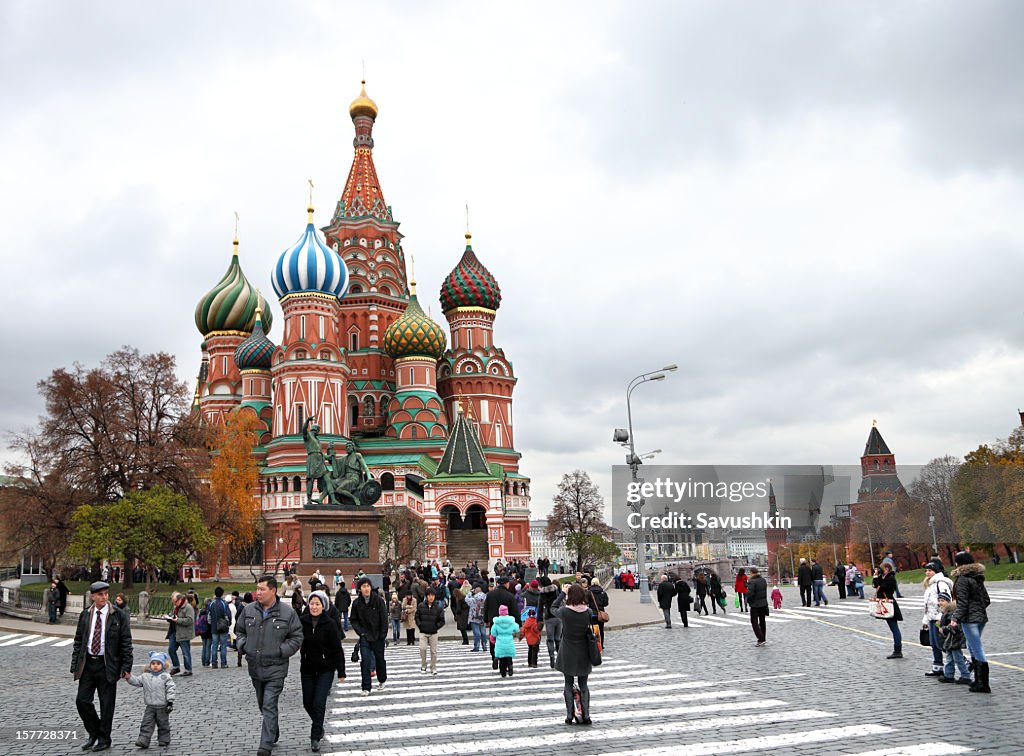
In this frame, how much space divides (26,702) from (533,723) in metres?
7.77

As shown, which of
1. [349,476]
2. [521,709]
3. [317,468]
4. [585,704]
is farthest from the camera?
[349,476]

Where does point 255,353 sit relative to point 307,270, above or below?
below

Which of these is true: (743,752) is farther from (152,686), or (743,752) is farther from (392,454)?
(392,454)

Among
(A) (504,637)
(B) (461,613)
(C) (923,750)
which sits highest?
(A) (504,637)

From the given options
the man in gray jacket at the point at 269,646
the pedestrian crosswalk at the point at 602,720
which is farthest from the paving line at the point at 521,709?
the man in gray jacket at the point at 269,646

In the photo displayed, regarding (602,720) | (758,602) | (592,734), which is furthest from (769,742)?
(758,602)

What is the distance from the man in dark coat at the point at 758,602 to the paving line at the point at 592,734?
7066mm

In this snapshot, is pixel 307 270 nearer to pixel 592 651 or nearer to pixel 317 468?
pixel 317 468

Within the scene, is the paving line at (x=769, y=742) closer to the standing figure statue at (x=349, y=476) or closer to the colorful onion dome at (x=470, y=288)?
the standing figure statue at (x=349, y=476)

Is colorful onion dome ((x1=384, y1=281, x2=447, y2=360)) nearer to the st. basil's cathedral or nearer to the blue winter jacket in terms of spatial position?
the st. basil's cathedral

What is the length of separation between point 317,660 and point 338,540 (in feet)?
81.6

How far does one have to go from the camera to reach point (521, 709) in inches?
416

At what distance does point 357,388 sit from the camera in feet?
235

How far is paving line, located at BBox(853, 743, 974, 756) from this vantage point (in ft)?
24.5
